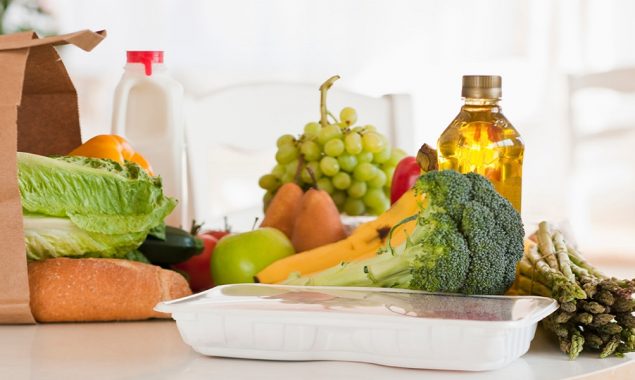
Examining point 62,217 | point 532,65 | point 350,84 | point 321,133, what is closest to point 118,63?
point 350,84

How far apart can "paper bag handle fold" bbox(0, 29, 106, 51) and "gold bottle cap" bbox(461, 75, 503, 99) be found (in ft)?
1.30

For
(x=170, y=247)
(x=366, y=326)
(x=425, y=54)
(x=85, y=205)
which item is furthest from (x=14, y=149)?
(x=425, y=54)

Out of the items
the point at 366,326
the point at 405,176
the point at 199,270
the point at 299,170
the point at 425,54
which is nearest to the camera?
the point at 366,326

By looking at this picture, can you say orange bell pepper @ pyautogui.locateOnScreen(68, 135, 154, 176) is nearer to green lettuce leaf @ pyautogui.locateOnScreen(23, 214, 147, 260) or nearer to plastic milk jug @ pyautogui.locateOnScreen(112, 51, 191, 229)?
green lettuce leaf @ pyautogui.locateOnScreen(23, 214, 147, 260)

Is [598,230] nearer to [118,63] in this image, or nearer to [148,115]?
[118,63]

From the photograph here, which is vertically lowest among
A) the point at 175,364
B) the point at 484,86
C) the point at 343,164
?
the point at 175,364

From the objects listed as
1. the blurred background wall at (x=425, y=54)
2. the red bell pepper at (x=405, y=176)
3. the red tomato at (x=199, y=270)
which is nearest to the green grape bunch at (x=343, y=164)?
the red bell pepper at (x=405, y=176)

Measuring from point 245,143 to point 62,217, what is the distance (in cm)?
125

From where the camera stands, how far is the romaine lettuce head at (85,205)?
1.03 meters

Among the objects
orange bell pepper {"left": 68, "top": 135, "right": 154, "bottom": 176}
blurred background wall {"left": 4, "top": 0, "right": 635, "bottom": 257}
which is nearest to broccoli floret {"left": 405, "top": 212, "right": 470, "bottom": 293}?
orange bell pepper {"left": 68, "top": 135, "right": 154, "bottom": 176}

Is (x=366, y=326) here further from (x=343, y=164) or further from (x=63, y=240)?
(x=343, y=164)

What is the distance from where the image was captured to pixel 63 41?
1011 mm

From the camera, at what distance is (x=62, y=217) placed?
1.04 m

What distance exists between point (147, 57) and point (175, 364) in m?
0.64
